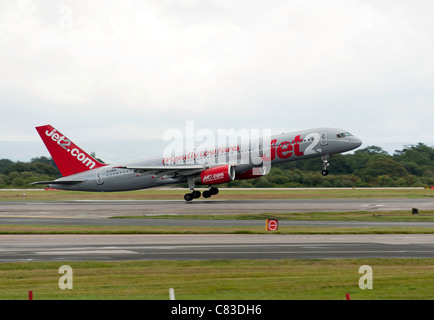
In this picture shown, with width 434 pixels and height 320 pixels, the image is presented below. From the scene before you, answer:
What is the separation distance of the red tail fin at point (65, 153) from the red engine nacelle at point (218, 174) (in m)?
13.1

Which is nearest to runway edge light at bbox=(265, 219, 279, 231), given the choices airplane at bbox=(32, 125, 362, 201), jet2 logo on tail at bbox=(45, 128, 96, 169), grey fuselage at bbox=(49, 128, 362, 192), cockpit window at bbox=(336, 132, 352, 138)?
airplane at bbox=(32, 125, 362, 201)

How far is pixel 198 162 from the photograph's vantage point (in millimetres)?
56562

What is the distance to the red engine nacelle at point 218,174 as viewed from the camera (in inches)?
2084

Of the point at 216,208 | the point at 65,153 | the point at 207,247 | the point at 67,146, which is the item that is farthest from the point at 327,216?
the point at 67,146

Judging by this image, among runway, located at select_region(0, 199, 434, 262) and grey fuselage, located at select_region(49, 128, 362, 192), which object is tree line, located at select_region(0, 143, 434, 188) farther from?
runway, located at select_region(0, 199, 434, 262)

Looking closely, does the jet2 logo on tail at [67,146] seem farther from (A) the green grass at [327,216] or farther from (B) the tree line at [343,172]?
(B) the tree line at [343,172]

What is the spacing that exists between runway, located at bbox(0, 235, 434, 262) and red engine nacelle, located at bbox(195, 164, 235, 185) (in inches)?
872

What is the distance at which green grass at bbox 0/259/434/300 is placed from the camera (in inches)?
626

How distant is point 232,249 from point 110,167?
36575 millimetres

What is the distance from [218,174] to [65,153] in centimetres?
1699

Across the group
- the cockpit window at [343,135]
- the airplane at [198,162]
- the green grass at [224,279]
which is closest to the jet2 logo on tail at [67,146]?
the airplane at [198,162]
